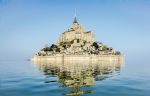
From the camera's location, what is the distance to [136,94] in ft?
140

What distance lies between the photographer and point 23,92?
43000mm

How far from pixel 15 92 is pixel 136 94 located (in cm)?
1703

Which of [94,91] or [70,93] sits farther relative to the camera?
[94,91]

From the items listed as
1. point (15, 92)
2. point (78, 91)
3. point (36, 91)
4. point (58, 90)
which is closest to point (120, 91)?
point (78, 91)

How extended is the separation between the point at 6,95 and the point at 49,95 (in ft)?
18.5

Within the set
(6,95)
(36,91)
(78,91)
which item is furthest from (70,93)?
(6,95)

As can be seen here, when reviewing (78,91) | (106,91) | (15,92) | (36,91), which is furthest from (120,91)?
(15,92)

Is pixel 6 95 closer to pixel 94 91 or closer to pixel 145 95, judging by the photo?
pixel 94 91

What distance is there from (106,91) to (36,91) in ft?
33.8

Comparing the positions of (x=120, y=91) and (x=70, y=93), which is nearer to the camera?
(x=70, y=93)

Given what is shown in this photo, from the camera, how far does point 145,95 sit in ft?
138

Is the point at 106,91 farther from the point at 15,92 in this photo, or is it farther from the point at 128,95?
the point at 15,92

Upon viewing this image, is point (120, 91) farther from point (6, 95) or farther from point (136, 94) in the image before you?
point (6, 95)

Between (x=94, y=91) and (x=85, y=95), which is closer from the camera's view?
(x=85, y=95)
